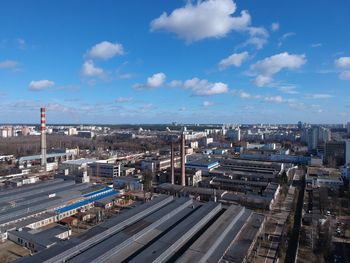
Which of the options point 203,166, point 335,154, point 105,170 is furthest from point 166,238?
point 335,154

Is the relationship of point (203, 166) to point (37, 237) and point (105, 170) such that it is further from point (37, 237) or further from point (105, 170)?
point (37, 237)

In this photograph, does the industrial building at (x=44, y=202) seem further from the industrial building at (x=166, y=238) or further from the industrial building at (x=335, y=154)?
the industrial building at (x=335, y=154)

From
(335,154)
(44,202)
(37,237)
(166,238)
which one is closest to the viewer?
(166,238)

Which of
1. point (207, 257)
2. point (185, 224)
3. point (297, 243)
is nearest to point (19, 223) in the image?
point (185, 224)

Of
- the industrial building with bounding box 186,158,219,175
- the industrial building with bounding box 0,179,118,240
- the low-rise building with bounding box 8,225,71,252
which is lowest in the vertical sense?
the low-rise building with bounding box 8,225,71,252

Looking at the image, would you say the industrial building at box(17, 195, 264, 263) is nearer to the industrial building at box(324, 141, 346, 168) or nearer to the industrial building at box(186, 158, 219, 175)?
the industrial building at box(186, 158, 219, 175)

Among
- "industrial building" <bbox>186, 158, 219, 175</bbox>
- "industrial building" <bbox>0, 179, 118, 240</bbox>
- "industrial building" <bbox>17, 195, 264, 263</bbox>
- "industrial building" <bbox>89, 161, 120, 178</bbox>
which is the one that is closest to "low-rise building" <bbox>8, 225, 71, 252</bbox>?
"industrial building" <bbox>0, 179, 118, 240</bbox>

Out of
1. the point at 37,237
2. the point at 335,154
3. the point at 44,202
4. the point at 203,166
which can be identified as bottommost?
the point at 37,237

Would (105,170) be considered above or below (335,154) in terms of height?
below
